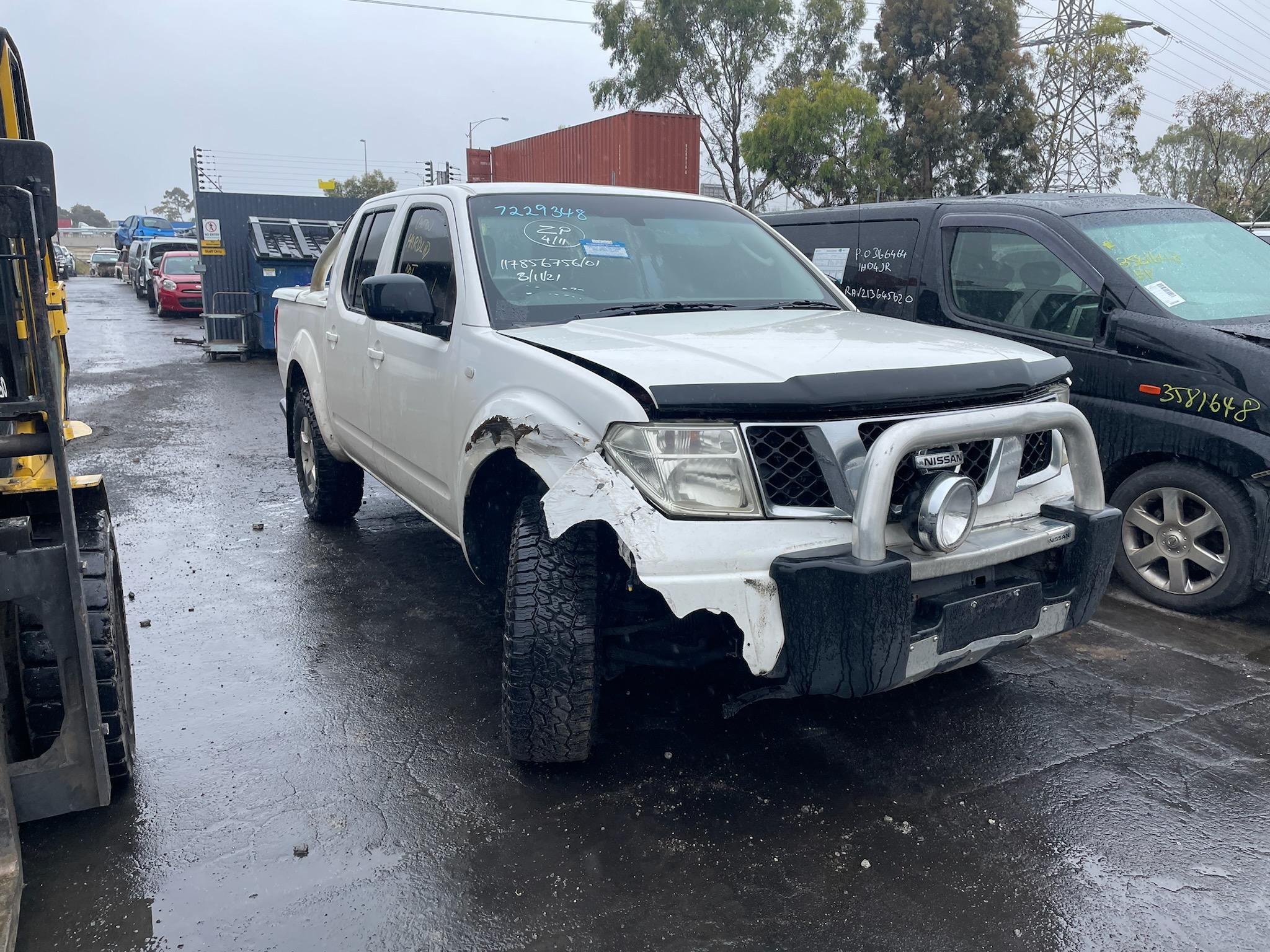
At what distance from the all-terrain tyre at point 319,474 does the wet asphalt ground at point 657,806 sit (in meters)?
1.11

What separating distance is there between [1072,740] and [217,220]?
47.2ft

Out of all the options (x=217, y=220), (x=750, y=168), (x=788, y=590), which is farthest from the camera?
(x=750, y=168)

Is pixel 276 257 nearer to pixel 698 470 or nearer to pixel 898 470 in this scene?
pixel 698 470

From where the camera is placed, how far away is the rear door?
4812 millimetres

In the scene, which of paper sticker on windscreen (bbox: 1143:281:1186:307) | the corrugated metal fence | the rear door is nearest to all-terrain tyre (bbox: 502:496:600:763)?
the rear door

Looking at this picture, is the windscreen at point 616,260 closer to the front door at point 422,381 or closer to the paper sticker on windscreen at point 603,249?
the paper sticker on windscreen at point 603,249

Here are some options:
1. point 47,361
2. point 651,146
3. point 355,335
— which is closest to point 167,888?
point 47,361

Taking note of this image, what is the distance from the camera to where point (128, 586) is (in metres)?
5.05

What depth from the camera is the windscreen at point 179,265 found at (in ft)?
73.8

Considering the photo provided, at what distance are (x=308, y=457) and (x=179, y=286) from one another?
1826 cm

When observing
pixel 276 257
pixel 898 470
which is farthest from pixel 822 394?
pixel 276 257

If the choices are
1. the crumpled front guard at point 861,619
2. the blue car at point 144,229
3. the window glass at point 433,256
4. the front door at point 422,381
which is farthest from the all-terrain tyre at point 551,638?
the blue car at point 144,229

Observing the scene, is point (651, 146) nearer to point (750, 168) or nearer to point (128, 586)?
point (750, 168)

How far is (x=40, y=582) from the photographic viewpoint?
8.48ft
